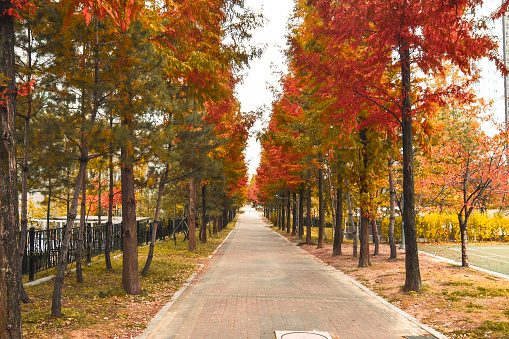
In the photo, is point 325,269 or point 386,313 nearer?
point 386,313

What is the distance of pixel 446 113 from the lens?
35.7m

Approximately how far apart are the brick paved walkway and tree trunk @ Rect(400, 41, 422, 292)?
3.97ft

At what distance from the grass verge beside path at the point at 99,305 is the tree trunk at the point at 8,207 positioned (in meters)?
1.56

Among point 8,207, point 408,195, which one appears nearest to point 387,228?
point 408,195

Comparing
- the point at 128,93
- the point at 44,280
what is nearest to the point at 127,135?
the point at 128,93

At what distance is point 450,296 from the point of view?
30.3ft

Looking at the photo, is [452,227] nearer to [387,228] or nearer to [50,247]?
[387,228]

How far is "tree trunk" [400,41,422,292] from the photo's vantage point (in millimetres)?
10031

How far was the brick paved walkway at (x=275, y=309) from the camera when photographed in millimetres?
6758

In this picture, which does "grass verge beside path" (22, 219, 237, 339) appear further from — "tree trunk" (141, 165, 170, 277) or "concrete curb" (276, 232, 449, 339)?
"concrete curb" (276, 232, 449, 339)

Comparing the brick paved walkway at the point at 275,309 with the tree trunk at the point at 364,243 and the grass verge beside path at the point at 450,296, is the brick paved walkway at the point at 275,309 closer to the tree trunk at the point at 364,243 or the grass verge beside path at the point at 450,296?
the grass verge beside path at the point at 450,296

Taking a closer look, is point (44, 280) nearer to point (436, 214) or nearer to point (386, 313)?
point (386, 313)

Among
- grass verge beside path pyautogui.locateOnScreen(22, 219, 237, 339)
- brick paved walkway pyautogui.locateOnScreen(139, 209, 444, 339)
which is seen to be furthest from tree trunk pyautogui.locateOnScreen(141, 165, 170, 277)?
brick paved walkway pyautogui.locateOnScreen(139, 209, 444, 339)

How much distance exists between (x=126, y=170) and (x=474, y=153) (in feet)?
41.1
